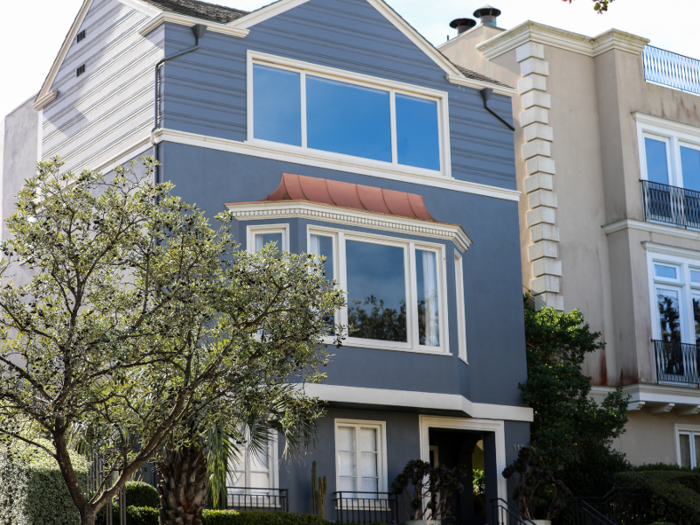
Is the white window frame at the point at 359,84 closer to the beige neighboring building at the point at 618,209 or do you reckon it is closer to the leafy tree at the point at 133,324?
the beige neighboring building at the point at 618,209

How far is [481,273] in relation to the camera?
19.9 metres

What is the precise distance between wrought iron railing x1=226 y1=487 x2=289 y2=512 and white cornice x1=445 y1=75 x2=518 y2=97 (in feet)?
30.8

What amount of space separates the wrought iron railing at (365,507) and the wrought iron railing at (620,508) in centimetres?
385

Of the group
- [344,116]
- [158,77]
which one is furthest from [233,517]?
[344,116]

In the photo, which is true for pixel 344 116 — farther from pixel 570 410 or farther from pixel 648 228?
pixel 648 228

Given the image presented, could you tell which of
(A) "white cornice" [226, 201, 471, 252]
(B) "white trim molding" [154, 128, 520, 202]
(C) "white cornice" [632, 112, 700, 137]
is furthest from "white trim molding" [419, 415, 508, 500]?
(C) "white cornice" [632, 112, 700, 137]

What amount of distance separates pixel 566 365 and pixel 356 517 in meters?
5.59

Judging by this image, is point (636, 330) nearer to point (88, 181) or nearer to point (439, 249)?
point (439, 249)

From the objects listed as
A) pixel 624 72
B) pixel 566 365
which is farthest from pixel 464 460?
pixel 624 72

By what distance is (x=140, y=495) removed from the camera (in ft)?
46.9

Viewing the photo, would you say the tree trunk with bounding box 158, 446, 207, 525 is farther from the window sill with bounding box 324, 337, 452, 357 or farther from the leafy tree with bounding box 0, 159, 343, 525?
the window sill with bounding box 324, 337, 452, 357

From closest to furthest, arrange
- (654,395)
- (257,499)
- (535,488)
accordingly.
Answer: (257,499)
(535,488)
(654,395)

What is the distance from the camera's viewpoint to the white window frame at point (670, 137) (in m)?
22.8

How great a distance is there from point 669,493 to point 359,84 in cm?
1001
